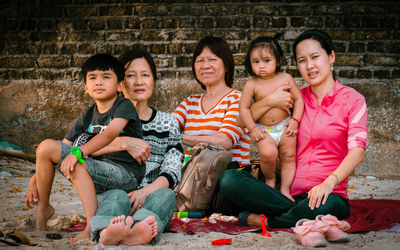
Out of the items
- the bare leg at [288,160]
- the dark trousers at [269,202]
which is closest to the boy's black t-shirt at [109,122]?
the dark trousers at [269,202]

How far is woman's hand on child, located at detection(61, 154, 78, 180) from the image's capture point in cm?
236

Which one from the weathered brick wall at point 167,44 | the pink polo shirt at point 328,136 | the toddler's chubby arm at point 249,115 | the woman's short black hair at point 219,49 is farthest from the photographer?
the weathered brick wall at point 167,44

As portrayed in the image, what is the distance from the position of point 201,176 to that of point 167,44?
3128 millimetres

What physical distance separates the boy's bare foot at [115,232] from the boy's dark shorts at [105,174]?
38 centimetres

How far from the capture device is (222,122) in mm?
3463

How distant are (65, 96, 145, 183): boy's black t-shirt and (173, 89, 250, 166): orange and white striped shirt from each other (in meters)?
0.85

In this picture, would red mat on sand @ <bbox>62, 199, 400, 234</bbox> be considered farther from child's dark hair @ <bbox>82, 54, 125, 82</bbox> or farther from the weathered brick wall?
the weathered brick wall

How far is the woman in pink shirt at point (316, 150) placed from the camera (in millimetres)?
2629

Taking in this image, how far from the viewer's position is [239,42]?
5586 millimetres

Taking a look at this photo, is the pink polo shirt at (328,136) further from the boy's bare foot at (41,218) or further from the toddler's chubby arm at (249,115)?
the boy's bare foot at (41,218)

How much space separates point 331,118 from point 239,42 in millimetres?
2997

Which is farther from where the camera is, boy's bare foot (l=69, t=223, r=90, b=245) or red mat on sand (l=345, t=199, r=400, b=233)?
red mat on sand (l=345, t=199, r=400, b=233)

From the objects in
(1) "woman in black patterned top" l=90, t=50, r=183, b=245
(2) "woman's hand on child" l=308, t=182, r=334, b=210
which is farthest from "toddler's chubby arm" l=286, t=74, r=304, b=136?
(1) "woman in black patterned top" l=90, t=50, r=183, b=245

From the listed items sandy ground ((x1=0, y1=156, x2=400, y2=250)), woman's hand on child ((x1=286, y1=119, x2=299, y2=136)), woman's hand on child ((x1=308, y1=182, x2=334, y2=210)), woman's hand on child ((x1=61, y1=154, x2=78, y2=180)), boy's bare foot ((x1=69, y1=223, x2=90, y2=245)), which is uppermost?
woman's hand on child ((x1=286, y1=119, x2=299, y2=136))
